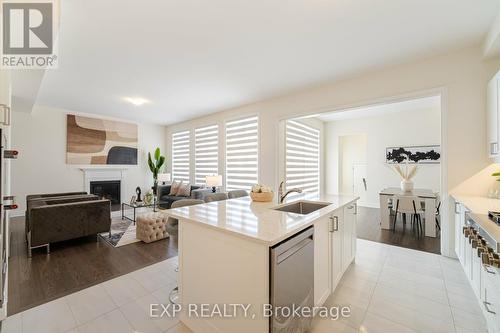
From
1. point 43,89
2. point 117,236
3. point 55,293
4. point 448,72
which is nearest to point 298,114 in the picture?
point 448,72

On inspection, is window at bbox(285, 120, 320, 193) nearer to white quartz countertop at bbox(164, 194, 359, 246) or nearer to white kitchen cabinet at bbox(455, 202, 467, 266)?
white kitchen cabinet at bbox(455, 202, 467, 266)

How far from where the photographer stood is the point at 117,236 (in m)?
3.64

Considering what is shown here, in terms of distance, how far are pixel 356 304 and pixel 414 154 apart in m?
5.28

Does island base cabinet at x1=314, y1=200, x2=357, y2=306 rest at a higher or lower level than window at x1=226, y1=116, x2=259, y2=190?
lower

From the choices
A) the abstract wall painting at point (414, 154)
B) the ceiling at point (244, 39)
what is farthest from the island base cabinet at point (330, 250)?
the abstract wall painting at point (414, 154)

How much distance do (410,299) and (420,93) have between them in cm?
271

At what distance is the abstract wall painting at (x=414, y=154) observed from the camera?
17.5ft

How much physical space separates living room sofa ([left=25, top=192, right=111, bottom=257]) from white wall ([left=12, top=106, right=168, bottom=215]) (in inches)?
96.3

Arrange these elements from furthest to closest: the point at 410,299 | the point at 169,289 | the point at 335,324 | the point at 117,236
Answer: the point at 117,236
the point at 169,289
the point at 410,299
the point at 335,324

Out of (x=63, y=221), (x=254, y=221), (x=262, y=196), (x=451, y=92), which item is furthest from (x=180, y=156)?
(x=451, y=92)

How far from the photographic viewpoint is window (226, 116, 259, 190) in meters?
5.09

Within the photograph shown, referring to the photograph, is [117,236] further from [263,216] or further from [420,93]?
[420,93]

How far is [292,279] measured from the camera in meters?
1.35

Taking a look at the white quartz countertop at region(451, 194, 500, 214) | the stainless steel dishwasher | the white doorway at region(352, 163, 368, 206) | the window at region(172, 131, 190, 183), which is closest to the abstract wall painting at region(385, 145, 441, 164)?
the white doorway at region(352, 163, 368, 206)
